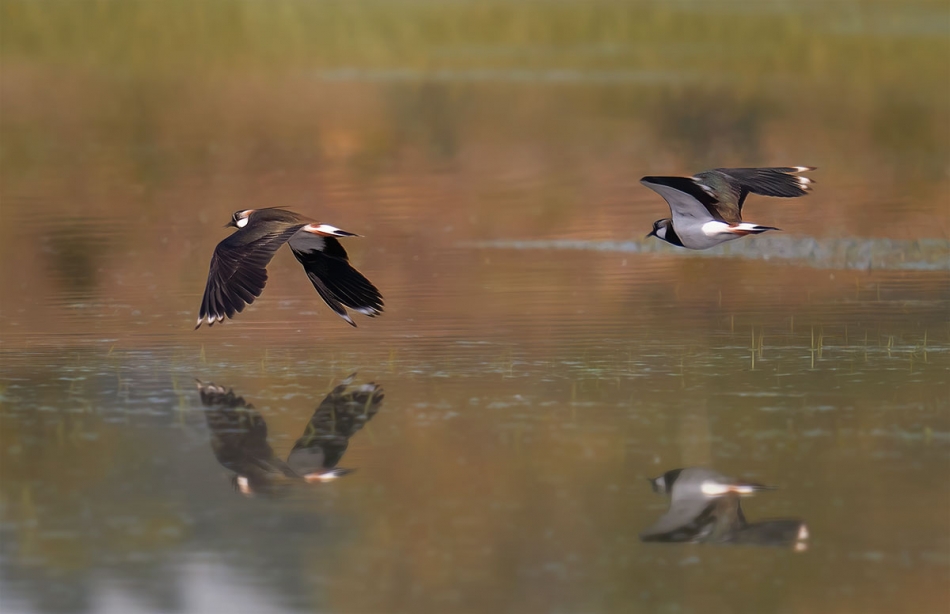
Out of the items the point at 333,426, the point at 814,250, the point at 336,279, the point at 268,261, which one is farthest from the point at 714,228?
the point at 814,250

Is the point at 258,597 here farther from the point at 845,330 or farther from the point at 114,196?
the point at 114,196

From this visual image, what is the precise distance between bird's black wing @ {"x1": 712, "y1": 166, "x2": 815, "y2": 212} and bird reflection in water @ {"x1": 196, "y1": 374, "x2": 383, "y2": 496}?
2790 mm

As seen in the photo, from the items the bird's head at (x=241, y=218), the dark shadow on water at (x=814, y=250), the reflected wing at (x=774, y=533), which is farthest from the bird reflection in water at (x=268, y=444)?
the dark shadow on water at (x=814, y=250)

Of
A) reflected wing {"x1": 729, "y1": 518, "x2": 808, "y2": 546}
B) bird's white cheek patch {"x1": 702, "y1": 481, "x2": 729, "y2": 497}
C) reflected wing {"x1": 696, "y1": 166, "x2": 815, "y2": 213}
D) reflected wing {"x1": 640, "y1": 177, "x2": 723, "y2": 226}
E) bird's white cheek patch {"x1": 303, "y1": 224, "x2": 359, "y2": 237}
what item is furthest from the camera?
reflected wing {"x1": 696, "y1": 166, "x2": 815, "y2": 213}

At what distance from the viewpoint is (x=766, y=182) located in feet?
39.6

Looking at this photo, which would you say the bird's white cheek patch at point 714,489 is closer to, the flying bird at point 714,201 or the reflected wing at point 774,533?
the reflected wing at point 774,533

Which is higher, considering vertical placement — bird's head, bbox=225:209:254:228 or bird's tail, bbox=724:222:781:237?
bird's head, bbox=225:209:254:228

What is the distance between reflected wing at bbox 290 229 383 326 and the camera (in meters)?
12.3

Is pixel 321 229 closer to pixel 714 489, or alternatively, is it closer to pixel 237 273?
pixel 237 273

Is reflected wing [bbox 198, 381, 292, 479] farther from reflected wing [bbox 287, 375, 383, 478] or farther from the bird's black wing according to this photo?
the bird's black wing

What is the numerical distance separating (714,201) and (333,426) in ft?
10.3

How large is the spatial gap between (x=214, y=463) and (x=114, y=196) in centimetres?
1485

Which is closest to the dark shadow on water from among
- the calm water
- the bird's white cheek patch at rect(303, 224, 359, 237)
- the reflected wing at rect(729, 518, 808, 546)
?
the calm water

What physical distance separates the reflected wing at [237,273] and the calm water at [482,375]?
582 mm
